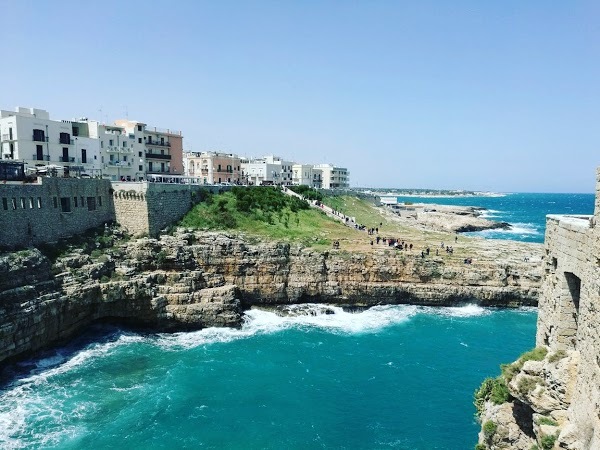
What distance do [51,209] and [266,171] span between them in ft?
225

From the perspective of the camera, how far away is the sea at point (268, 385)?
26.1 metres

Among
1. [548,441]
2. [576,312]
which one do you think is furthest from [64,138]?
[548,441]

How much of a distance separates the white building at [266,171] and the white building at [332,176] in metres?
17.8

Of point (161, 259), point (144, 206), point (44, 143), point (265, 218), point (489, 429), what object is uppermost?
point (44, 143)

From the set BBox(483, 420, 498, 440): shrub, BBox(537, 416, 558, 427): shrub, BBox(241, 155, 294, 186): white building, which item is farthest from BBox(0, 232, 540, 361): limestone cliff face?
BBox(241, 155, 294, 186): white building

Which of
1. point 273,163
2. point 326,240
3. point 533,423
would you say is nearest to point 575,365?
point 533,423

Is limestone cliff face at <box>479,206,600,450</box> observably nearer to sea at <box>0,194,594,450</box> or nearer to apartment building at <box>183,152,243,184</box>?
sea at <box>0,194,594,450</box>

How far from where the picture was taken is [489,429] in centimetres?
1603

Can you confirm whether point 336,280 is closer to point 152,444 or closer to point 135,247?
point 135,247

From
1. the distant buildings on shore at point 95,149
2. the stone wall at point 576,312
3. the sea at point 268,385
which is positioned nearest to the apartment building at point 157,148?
the distant buildings on shore at point 95,149

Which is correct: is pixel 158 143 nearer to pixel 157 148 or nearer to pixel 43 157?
pixel 157 148

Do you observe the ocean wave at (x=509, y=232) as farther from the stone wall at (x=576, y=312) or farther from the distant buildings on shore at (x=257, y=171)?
the stone wall at (x=576, y=312)

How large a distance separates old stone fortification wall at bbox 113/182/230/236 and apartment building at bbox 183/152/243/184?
32.2 meters

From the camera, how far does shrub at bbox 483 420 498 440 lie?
15.9 metres
